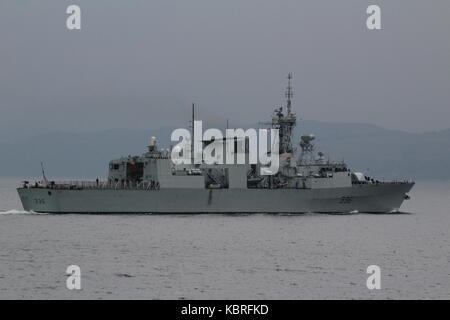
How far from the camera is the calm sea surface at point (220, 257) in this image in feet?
86.5

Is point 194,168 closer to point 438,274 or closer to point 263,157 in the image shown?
point 263,157

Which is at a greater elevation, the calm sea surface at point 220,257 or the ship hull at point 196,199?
the ship hull at point 196,199

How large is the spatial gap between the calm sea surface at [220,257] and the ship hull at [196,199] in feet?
2.74

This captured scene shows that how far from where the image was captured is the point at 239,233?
43062 mm

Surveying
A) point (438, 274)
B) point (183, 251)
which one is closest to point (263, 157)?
point (183, 251)

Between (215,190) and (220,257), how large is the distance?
1833 centimetres

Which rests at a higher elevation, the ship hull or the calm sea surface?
the ship hull

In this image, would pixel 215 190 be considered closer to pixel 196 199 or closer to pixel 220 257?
pixel 196 199

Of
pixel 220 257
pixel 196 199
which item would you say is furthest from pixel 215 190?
pixel 220 257

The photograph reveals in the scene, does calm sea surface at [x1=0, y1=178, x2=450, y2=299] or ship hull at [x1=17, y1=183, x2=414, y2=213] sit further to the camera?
ship hull at [x1=17, y1=183, x2=414, y2=213]

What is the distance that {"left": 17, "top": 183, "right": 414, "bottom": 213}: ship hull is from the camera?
168ft
